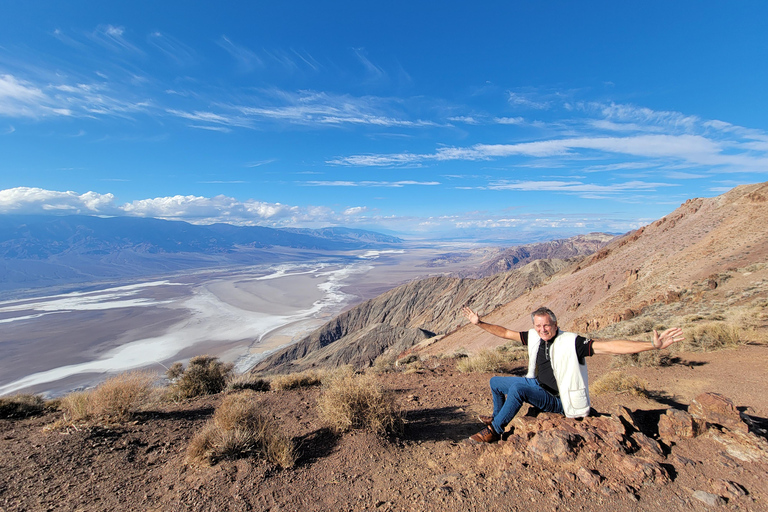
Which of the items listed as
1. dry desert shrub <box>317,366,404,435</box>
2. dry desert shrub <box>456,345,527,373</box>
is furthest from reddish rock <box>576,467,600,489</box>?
dry desert shrub <box>456,345,527,373</box>

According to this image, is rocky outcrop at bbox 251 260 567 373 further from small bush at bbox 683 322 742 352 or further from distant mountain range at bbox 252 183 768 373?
small bush at bbox 683 322 742 352

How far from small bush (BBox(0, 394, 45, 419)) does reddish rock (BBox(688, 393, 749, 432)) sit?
35.1 ft

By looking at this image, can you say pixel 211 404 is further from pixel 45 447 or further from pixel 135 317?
pixel 135 317

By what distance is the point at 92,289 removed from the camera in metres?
123

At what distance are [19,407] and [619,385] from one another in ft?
36.8

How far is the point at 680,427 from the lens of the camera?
3467mm

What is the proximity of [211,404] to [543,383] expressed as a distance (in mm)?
6416

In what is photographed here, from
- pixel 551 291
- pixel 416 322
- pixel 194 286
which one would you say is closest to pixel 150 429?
pixel 551 291

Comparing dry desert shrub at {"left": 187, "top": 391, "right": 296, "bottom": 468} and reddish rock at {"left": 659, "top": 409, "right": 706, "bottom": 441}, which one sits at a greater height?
reddish rock at {"left": 659, "top": 409, "right": 706, "bottom": 441}

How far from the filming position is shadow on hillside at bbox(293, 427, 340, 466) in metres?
3.97

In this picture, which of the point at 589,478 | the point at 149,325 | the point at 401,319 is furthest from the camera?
the point at 149,325

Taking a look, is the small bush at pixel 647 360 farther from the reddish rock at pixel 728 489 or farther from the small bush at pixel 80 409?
the small bush at pixel 80 409

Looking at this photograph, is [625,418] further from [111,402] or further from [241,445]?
[111,402]

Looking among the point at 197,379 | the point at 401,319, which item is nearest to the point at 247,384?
the point at 197,379
